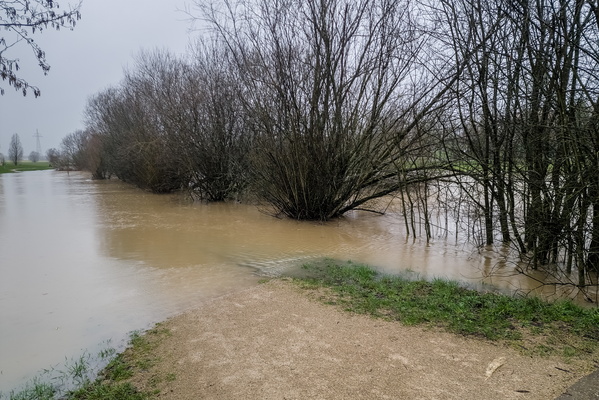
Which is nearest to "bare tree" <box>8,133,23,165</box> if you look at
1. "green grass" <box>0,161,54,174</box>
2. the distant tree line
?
"green grass" <box>0,161,54,174</box>

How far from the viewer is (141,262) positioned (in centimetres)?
829

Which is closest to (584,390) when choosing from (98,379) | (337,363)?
(337,363)

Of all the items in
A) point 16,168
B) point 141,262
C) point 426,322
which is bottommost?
point 141,262

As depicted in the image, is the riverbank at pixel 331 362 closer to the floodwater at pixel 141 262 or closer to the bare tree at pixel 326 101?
the floodwater at pixel 141 262

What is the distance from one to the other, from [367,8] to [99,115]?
33572 mm

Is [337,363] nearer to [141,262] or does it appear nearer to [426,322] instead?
[426,322]

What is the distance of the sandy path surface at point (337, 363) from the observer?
3.25 metres

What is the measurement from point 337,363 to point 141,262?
587 centimetres

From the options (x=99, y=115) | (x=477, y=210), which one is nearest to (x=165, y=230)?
(x=477, y=210)

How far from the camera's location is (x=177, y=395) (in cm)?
325

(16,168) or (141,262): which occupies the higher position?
(16,168)

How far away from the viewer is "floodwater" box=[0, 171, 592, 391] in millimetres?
4969

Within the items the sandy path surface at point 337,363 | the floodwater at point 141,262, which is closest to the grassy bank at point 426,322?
the sandy path surface at point 337,363

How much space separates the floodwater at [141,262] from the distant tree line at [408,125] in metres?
1.20
